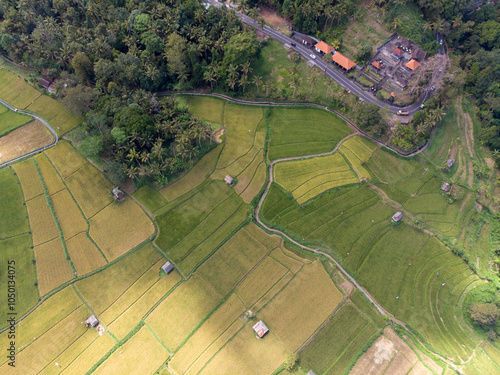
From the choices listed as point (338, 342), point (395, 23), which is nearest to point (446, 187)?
point (338, 342)

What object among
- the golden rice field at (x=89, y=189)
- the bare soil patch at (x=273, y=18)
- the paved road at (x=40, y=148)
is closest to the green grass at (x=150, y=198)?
the golden rice field at (x=89, y=189)

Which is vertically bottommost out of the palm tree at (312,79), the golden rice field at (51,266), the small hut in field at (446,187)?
the golden rice field at (51,266)

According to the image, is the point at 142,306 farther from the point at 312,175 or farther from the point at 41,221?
the point at 312,175

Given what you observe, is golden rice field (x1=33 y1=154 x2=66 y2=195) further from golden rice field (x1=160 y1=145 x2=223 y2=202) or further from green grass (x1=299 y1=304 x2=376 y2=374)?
green grass (x1=299 y1=304 x2=376 y2=374)

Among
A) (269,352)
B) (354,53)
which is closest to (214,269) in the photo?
(269,352)

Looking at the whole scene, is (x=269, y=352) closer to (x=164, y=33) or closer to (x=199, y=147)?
(x=199, y=147)

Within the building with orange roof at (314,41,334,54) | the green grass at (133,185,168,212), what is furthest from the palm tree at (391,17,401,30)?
the green grass at (133,185,168,212)

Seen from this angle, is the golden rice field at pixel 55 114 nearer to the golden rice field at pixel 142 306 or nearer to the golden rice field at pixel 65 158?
the golden rice field at pixel 65 158
